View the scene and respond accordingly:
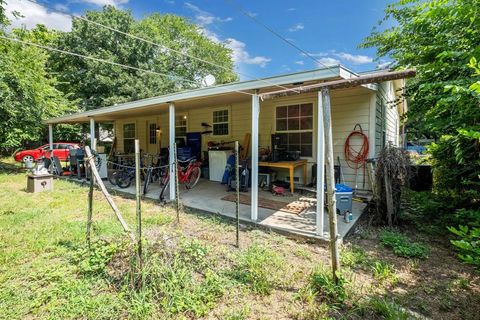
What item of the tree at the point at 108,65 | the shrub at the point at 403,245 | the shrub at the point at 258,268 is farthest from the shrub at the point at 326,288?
the tree at the point at 108,65

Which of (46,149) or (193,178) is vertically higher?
(46,149)

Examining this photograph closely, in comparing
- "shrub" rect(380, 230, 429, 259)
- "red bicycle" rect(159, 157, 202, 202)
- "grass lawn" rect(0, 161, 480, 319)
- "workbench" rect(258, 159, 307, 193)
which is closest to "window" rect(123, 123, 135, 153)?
"red bicycle" rect(159, 157, 202, 202)

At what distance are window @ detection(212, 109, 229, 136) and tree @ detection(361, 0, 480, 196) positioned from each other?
4.85m

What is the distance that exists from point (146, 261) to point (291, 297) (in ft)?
4.76

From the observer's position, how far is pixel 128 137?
463 inches

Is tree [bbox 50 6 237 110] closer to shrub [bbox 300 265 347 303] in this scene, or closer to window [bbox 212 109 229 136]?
window [bbox 212 109 229 136]

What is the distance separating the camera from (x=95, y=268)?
268 cm

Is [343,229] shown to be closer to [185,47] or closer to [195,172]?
[195,172]

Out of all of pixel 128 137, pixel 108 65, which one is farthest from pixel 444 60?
pixel 108 65

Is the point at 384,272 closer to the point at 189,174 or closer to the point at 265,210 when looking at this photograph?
the point at 265,210

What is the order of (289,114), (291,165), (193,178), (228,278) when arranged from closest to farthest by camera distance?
(228,278), (291,165), (289,114), (193,178)

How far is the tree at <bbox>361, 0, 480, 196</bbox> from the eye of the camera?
8.41ft

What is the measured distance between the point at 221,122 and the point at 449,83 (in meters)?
6.29

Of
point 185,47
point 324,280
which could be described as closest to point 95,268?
point 324,280
